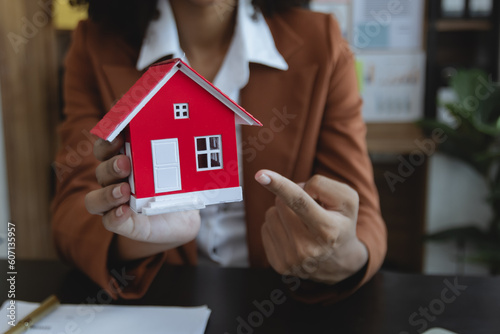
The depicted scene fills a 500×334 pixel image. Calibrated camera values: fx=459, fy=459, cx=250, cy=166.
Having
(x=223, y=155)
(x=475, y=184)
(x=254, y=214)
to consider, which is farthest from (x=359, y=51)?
(x=223, y=155)

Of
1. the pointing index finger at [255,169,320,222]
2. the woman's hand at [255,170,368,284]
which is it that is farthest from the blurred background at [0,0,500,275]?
the pointing index finger at [255,169,320,222]

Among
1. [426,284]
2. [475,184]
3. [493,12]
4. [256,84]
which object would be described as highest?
[493,12]

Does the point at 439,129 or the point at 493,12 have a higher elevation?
the point at 493,12

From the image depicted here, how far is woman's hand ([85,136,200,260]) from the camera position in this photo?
0.52 m

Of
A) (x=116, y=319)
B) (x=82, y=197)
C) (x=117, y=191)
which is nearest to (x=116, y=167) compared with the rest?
(x=117, y=191)

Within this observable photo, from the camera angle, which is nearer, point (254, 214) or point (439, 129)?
point (254, 214)

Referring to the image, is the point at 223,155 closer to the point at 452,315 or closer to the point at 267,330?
the point at 267,330

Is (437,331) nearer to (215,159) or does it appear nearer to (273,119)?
(215,159)

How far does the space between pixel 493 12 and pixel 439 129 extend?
23.5 inches

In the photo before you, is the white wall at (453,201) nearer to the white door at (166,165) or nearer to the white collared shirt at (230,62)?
the white collared shirt at (230,62)

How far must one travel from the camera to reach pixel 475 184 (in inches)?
79.8

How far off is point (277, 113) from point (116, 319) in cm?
52

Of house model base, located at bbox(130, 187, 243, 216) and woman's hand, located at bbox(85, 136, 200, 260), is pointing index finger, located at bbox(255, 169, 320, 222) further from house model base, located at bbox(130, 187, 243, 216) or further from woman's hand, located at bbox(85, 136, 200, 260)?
woman's hand, located at bbox(85, 136, 200, 260)

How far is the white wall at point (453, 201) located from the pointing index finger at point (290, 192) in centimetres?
158
